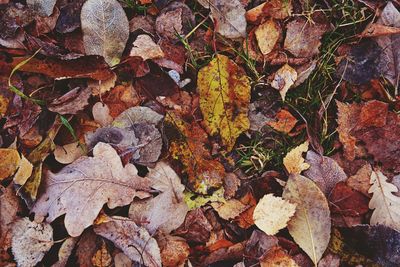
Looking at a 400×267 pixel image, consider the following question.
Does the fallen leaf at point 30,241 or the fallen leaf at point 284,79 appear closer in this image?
the fallen leaf at point 30,241

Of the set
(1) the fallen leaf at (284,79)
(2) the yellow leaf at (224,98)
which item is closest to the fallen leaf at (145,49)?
(2) the yellow leaf at (224,98)

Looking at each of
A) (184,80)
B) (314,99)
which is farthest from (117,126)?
(314,99)

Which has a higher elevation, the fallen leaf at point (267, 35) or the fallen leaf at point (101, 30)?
the fallen leaf at point (101, 30)

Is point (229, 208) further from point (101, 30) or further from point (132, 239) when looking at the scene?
point (101, 30)

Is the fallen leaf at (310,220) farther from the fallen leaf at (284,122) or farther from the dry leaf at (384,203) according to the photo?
the fallen leaf at (284,122)

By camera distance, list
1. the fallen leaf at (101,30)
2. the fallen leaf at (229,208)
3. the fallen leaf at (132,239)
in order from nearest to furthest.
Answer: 1. the fallen leaf at (132,239)
2. the fallen leaf at (229,208)
3. the fallen leaf at (101,30)

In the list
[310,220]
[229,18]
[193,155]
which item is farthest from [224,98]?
[310,220]

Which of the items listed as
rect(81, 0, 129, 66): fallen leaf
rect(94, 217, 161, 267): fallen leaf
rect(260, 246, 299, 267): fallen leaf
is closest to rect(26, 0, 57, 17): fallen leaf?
rect(81, 0, 129, 66): fallen leaf

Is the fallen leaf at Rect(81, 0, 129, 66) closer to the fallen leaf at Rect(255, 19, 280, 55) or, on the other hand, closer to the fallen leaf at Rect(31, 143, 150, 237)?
the fallen leaf at Rect(31, 143, 150, 237)
